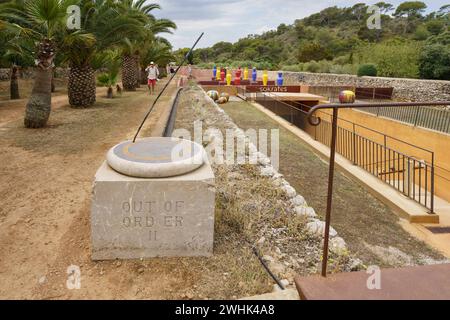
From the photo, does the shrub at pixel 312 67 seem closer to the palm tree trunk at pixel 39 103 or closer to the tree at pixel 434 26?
the tree at pixel 434 26

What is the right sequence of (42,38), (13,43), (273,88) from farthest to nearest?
(273,88) → (13,43) → (42,38)

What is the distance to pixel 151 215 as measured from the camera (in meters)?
3.25

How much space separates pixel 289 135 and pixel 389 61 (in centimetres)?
1784

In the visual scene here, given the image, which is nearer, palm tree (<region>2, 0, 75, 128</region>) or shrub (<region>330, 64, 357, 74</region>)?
palm tree (<region>2, 0, 75, 128</region>)

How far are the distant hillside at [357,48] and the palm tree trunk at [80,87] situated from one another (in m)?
8.65

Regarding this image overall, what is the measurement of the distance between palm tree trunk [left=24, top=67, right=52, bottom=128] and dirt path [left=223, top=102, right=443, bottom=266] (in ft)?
22.4

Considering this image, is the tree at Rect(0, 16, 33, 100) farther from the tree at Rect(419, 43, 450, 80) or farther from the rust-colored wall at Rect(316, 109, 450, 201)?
the tree at Rect(419, 43, 450, 80)

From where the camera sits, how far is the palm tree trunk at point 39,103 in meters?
10.1

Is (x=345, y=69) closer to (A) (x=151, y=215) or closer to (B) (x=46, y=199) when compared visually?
(B) (x=46, y=199)

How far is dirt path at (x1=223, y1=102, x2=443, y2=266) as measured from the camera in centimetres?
477

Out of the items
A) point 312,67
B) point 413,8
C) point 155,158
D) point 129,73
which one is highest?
point 413,8

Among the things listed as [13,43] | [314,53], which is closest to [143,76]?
[13,43]

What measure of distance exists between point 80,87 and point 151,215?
13439mm

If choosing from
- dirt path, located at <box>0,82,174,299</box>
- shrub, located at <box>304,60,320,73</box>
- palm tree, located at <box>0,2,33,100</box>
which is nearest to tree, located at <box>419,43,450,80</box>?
shrub, located at <box>304,60,320,73</box>
